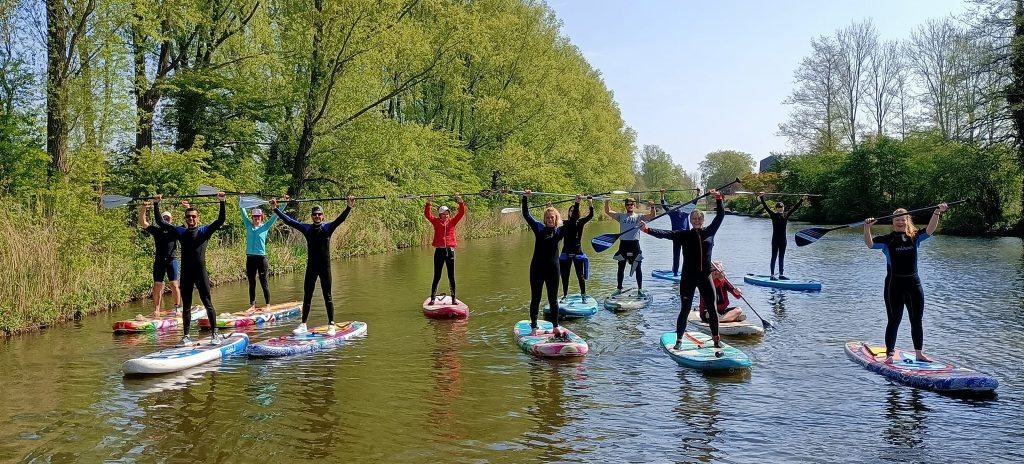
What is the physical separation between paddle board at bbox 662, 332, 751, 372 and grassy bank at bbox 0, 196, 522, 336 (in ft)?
35.1

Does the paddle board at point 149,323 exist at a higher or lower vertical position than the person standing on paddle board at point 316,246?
lower

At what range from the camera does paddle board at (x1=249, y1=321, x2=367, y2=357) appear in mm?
9859

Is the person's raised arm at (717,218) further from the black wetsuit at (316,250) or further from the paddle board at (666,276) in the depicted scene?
the paddle board at (666,276)

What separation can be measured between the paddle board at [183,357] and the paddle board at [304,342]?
35 centimetres

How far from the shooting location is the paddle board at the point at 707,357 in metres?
8.73

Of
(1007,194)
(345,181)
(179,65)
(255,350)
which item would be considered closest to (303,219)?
(345,181)

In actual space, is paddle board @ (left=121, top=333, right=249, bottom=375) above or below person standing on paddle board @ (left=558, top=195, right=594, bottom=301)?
below

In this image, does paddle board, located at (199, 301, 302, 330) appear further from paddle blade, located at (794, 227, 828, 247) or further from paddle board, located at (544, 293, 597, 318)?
paddle blade, located at (794, 227, 828, 247)

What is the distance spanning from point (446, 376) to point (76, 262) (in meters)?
8.66

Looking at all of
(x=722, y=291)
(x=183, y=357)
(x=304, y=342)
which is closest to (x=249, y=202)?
(x=304, y=342)

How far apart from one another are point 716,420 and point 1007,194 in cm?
3320

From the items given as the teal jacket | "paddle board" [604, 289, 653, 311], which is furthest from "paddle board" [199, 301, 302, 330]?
"paddle board" [604, 289, 653, 311]

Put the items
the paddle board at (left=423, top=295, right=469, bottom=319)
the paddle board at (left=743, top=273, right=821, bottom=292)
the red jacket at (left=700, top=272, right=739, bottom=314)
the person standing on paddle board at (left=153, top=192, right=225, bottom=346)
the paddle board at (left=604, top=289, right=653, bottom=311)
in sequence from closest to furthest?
the person standing on paddle board at (left=153, top=192, right=225, bottom=346), the red jacket at (left=700, top=272, right=739, bottom=314), the paddle board at (left=423, top=295, right=469, bottom=319), the paddle board at (left=604, top=289, right=653, bottom=311), the paddle board at (left=743, top=273, right=821, bottom=292)

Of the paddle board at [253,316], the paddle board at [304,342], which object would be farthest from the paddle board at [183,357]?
the paddle board at [253,316]
